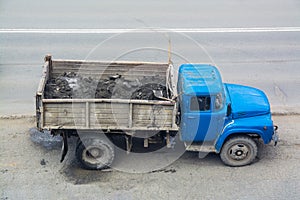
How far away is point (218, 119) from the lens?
10.0 metres

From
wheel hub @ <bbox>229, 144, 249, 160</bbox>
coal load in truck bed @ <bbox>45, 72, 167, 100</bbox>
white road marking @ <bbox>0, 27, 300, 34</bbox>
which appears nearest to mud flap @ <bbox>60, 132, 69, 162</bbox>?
coal load in truck bed @ <bbox>45, 72, 167, 100</bbox>

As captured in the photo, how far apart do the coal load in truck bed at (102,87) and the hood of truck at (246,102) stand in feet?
5.29

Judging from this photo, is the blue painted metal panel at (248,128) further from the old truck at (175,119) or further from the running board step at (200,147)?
the running board step at (200,147)

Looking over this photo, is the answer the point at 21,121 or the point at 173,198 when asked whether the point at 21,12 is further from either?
the point at 173,198

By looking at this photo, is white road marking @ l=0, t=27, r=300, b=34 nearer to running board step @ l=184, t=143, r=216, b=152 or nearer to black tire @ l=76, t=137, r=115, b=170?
black tire @ l=76, t=137, r=115, b=170

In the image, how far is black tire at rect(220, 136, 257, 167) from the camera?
33.8ft

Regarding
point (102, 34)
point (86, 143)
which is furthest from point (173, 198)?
point (102, 34)

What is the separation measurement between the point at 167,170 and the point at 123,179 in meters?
1.04

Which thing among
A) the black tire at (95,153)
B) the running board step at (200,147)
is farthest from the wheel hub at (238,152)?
the black tire at (95,153)

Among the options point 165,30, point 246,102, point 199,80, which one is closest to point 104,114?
point 199,80

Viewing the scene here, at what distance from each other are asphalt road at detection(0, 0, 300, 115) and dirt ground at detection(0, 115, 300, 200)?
7.92 ft

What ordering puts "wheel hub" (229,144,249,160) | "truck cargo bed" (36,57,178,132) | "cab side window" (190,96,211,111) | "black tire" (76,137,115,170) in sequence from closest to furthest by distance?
"truck cargo bed" (36,57,178,132) → "cab side window" (190,96,211,111) → "black tire" (76,137,115,170) → "wheel hub" (229,144,249,160)

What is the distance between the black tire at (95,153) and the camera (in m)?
10.2

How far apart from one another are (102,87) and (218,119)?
2834 mm
